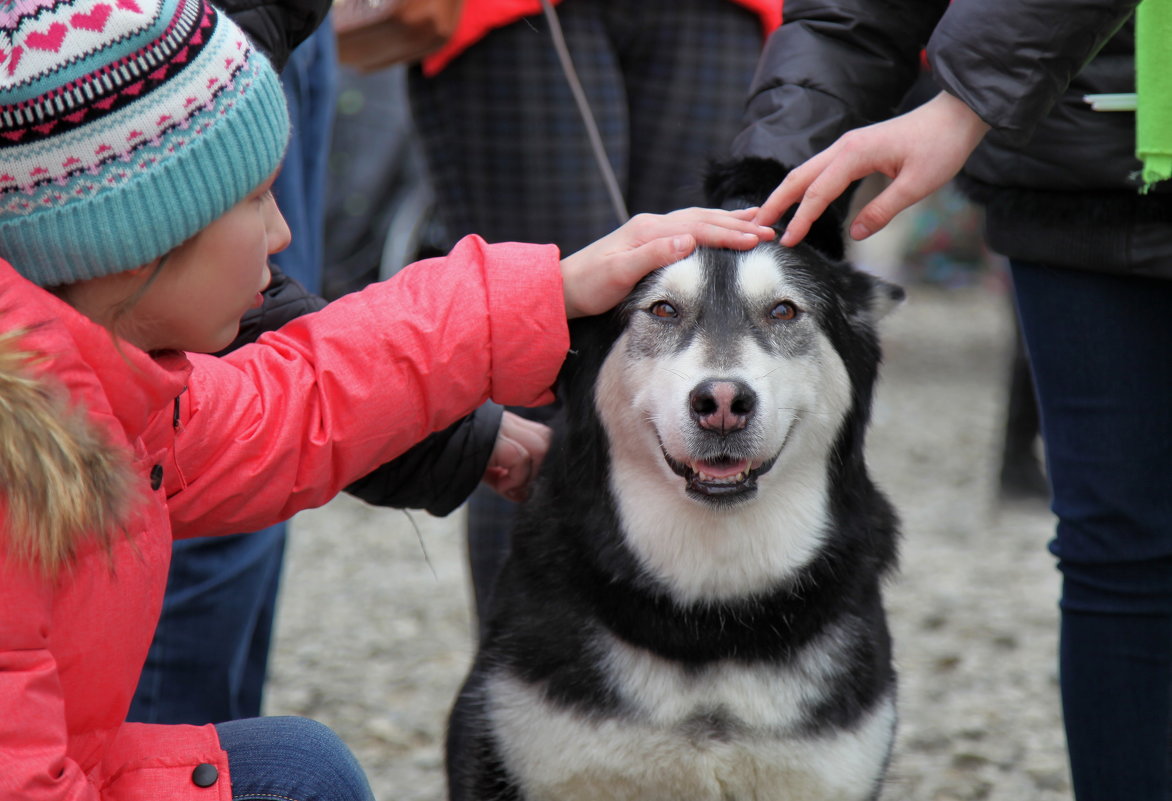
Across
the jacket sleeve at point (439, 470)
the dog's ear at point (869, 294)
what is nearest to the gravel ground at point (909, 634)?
the jacket sleeve at point (439, 470)

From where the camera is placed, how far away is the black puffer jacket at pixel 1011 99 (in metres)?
1.66

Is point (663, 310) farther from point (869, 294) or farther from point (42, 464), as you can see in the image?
point (42, 464)

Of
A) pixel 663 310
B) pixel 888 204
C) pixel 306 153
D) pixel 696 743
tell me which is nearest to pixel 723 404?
pixel 663 310

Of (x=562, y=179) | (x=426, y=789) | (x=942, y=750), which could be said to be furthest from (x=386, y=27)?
(x=942, y=750)

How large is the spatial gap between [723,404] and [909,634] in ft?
7.77

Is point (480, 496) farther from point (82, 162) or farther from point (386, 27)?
point (82, 162)

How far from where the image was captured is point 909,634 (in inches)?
156

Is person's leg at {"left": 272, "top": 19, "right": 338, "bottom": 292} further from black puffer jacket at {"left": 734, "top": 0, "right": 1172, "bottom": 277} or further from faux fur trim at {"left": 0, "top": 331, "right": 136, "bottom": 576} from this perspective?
faux fur trim at {"left": 0, "top": 331, "right": 136, "bottom": 576}

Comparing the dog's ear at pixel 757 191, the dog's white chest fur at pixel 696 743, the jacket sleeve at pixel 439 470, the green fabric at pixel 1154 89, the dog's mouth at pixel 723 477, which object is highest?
the green fabric at pixel 1154 89

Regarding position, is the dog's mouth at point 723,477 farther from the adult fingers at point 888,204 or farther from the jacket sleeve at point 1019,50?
the jacket sleeve at point 1019,50

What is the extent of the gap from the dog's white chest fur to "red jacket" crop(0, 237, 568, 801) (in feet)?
1.56

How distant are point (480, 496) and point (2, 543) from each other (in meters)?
1.40

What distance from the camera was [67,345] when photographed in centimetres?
135

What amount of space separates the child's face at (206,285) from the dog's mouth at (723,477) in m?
0.71
